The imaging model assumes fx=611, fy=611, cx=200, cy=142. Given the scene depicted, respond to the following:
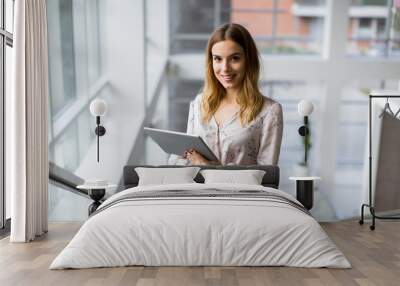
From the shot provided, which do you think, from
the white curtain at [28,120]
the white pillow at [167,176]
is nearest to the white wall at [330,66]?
the white curtain at [28,120]

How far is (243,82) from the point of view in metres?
5.29

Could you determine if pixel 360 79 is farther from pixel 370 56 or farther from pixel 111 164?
pixel 111 164

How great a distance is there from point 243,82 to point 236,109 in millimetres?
242

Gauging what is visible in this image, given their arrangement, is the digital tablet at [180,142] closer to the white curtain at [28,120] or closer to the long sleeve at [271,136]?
the long sleeve at [271,136]

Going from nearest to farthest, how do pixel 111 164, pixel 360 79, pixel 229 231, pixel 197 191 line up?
pixel 229 231 → pixel 197 191 → pixel 111 164 → pixel 360 79

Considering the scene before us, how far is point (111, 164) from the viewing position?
8.09 metres

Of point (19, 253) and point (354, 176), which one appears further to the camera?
point (354, 176)

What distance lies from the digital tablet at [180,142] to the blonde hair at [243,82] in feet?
1.10

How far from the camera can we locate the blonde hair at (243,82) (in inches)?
206

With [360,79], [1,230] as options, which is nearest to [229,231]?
[1,230]

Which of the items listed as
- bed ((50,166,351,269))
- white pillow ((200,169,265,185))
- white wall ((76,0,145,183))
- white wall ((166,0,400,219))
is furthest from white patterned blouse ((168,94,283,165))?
white wall ((166,0,400,219))

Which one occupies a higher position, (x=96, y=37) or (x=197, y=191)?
(x=96, y=37)

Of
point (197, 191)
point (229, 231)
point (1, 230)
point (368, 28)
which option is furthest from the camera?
point (368, 28)

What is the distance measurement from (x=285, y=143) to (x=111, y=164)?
178 inches
